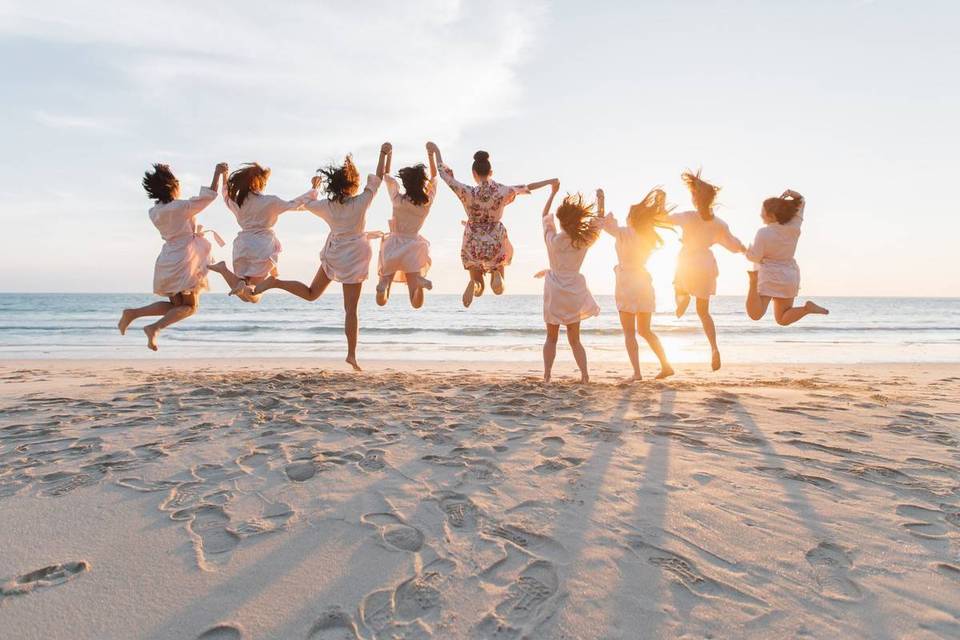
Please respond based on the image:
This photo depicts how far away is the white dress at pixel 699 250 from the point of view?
6945 millimetres

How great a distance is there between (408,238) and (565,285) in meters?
1.91

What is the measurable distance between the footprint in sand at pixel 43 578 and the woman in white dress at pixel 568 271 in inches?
195

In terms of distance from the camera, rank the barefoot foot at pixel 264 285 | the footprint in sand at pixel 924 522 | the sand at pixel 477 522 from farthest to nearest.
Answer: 1. the barefoot foot at pixel 264 285
2. the footprint in sand at pixel 924 522
3. the sand at pixel 477 522

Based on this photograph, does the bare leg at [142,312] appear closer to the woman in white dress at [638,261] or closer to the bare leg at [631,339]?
the woman in white dress at [638,261]

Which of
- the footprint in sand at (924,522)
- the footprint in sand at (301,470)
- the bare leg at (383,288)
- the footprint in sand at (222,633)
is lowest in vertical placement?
the footprint in sand at (222,633)

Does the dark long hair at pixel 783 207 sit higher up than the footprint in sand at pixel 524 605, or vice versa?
the dark long hair at pixel 783 207

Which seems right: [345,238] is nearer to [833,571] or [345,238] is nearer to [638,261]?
[638,261]

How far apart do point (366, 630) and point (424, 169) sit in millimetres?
5515

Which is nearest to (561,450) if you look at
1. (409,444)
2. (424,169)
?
(409,444)

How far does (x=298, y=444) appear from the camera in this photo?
11.8ft

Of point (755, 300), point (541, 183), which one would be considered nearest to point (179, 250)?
A: point (541, 183)

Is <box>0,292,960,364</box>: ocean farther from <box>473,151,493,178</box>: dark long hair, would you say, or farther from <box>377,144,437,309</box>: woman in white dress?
<box>473,151,493,178</box>: dark long hair

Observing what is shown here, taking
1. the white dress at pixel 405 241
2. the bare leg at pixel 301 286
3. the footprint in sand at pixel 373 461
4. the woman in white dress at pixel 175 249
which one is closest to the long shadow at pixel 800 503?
the footprint in sand at pixel 373 461

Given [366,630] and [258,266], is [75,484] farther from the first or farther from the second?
[258,266]
